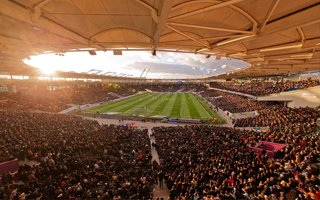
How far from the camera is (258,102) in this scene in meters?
40.6

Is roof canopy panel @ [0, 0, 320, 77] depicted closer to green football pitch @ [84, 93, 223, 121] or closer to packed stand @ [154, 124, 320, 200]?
packed stand @ [154, 124, 320, 200]

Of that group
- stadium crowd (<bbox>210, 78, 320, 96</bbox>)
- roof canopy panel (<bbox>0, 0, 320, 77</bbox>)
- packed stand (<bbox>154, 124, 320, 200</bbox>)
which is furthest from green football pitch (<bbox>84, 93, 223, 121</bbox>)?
roof canopy panel (<bbox>0, 0, 320, 77</bbox>)

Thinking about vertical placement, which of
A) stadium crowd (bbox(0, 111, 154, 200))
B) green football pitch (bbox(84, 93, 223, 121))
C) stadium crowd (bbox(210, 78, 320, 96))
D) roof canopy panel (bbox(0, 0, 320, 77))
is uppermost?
roof canopy panel (bbox(0, 0, 320, 77))

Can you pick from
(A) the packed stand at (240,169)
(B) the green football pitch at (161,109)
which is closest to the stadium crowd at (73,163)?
(A) the packed stand at (240,169)

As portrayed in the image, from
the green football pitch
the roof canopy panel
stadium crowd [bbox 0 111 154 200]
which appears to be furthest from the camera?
the green football pitch

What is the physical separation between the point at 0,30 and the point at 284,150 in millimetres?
17800

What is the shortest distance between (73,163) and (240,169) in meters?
10.4

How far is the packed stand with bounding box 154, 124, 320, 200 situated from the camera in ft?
28.6

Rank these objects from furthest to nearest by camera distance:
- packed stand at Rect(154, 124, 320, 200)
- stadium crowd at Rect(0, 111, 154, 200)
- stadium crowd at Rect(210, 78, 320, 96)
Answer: stadium crowd at Rect(210, 78, 320, 96) → stadium crowd at Rect(0, 111, 154, 200) → packed stand at Rect(154, 124, 320, 200)

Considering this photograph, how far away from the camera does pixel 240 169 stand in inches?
444

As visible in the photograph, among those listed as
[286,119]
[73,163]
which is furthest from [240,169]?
[286,119]

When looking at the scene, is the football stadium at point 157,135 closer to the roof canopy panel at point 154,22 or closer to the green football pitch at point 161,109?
the roof canopy panel at point 154,22

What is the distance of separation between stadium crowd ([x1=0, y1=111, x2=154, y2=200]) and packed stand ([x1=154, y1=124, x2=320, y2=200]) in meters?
1.99

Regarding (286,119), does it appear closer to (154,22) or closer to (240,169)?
(240,169)
